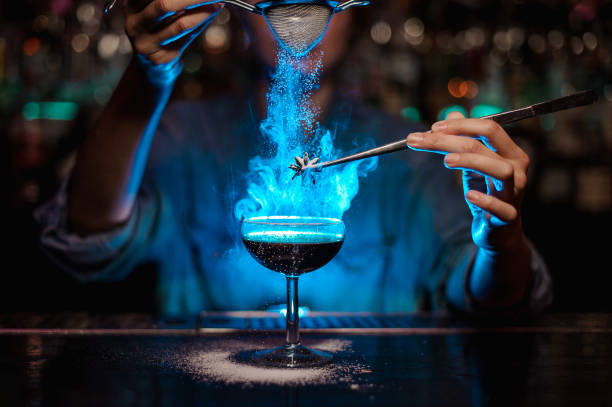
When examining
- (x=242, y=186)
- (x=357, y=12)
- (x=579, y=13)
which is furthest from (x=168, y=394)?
(x=579, y=13)

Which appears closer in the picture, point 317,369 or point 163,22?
point 317,369

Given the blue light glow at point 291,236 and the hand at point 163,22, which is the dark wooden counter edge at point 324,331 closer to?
the blue light glow at point 291,236

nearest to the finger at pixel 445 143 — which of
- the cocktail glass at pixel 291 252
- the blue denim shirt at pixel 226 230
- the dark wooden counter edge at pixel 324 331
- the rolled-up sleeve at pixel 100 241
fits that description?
the cocktail glass at pixel 291 252

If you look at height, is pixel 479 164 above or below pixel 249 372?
above

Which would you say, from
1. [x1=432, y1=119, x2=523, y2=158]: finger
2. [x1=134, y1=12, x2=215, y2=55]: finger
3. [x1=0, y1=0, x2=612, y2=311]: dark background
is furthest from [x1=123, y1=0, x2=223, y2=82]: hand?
[x1=0, y1=0, x2=612, y2=311]: dark background

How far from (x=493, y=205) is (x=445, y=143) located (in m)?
0.17

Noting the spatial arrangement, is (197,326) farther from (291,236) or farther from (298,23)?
(298,23)

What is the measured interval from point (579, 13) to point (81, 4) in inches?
123

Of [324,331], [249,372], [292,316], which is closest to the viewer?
[249,372]

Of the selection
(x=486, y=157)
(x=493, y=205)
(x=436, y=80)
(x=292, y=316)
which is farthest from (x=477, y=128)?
(x=436, y=80)

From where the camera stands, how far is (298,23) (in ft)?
4.25

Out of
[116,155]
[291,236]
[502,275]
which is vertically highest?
[116,155]

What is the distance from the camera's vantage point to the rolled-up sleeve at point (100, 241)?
84.4 inches

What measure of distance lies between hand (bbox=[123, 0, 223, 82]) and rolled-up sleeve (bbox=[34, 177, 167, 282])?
888mm
